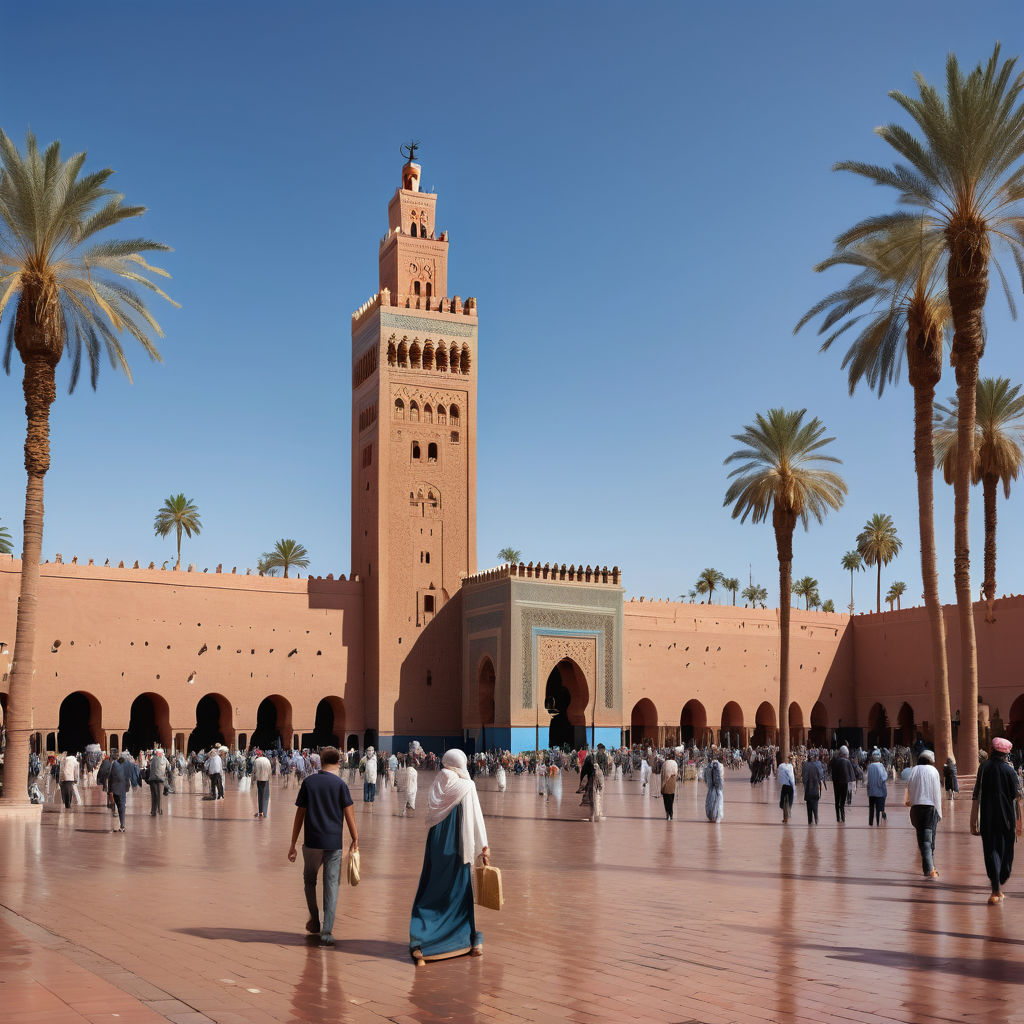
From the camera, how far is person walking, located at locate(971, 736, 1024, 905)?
8.36 m

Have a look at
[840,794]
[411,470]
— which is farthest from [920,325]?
[411,470]

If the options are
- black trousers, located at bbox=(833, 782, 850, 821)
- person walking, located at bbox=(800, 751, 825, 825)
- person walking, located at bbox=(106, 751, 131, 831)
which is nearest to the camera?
person walking, located at bbox=(106, 751, 131, 831)

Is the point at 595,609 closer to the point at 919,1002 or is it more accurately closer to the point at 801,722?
the point at 801,722

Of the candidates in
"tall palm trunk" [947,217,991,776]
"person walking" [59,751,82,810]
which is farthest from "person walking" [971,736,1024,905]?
"person walking" [59,751,82,810]

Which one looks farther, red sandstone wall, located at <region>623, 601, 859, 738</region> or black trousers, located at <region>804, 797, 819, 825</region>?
red sandstone wall, located at <region>623, 601, 859, 738</region>

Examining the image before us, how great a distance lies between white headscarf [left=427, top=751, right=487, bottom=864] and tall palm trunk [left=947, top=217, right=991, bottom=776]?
14.0 metres

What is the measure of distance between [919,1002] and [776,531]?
30.0 metres

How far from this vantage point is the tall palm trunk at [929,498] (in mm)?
20766

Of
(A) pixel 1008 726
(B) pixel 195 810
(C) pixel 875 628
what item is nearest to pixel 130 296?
(B) pixel 195 810

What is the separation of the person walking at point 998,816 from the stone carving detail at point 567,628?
30.9 metres

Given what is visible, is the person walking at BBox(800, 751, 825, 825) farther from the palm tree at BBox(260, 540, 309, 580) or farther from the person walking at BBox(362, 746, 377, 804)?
the palm tree at BBox(260, 540, 309, 580)

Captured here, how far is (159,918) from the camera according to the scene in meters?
7.62

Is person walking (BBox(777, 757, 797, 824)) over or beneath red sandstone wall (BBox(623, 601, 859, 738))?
beneath

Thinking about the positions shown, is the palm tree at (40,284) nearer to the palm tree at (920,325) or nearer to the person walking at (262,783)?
the person walking at (262,783)
